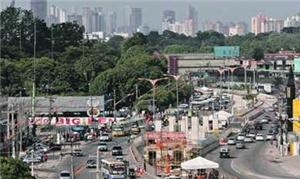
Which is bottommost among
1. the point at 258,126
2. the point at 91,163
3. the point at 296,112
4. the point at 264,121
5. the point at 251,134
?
the point at 91,163

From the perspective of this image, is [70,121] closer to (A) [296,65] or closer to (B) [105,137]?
(B) [105,137]

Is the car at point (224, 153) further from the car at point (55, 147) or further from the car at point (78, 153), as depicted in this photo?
the car at point (55, 147)

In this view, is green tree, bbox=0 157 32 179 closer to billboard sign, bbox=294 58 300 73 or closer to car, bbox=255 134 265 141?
car, bbox=255 134 265 141

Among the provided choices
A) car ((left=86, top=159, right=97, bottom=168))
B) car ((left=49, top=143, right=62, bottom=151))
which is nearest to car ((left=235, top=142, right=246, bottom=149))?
car ((left=49, top=143, right=62, bottom=151))

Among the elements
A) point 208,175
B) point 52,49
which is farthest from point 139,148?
point 52,49

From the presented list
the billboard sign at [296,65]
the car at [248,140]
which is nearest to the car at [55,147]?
the car at [248,140]

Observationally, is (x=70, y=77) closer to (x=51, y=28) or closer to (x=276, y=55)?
(x=51, y=28)

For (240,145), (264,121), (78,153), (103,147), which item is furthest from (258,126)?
(78,153)
